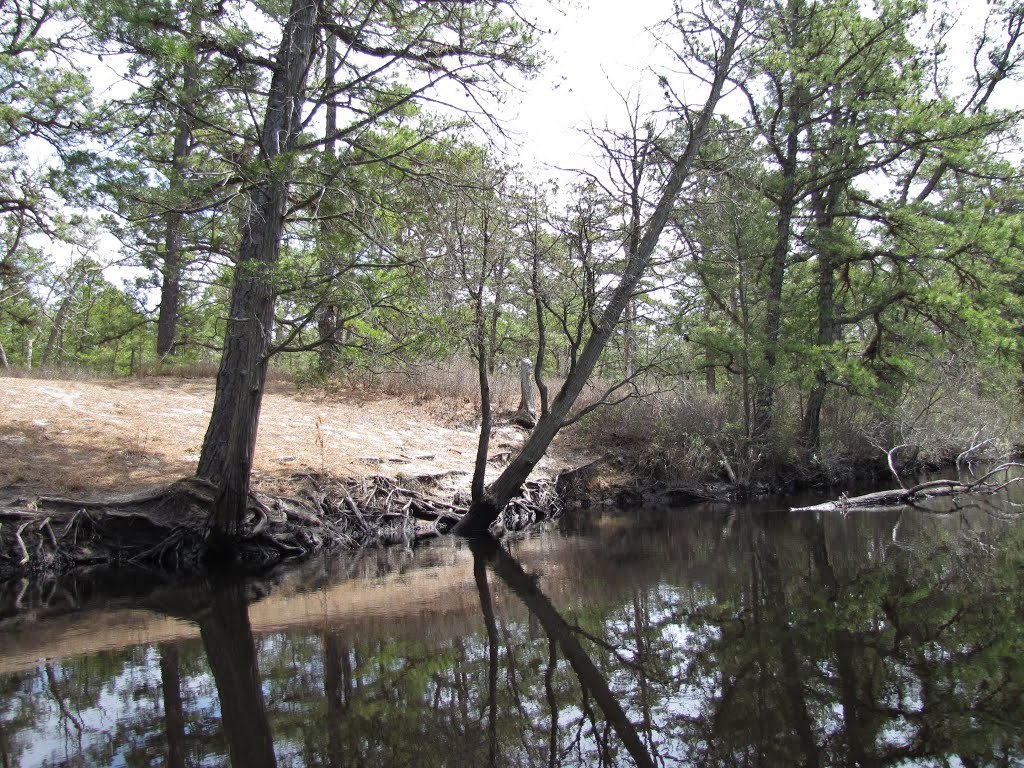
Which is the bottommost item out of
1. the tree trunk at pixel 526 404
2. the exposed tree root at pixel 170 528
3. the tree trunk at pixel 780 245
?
the exposed tree root at pixel 170 528

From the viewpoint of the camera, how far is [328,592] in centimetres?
841

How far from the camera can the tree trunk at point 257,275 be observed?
8.51 meters

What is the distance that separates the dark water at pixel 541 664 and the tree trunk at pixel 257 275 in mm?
1153

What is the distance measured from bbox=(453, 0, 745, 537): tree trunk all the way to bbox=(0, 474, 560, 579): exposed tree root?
1.77m

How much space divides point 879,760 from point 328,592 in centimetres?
614

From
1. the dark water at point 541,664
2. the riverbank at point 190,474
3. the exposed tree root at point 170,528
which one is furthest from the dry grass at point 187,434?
the dark water at point 541,664

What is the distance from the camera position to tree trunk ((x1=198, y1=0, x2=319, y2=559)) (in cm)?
851

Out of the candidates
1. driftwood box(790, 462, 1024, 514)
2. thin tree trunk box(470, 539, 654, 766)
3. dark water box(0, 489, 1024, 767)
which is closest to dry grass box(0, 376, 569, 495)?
dark water box(0, 489, 1024, 767)

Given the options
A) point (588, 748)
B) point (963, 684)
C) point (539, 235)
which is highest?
point (539, 235)

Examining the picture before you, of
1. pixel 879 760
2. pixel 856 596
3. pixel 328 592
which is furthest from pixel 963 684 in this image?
pixel 328 592

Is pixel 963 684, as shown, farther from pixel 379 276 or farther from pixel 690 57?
pixel 690 57

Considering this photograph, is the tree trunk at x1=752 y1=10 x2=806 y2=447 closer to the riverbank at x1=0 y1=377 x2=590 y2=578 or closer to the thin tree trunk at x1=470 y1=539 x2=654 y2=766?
the riverbank at x1=0 y1=377 x2=590 y2=578

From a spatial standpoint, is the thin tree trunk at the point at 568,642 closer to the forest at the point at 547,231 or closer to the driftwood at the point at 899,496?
the forest at the point at 547,231

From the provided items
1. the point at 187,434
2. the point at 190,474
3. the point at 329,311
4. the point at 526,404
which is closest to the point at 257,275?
the point at 329,311
